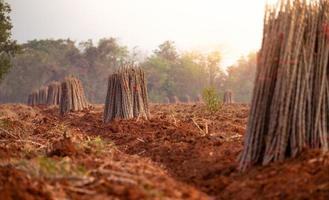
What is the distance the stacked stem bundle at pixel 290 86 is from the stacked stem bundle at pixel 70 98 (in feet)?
44.6

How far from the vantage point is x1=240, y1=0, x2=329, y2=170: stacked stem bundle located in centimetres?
573

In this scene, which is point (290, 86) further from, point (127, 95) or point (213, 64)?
point (213, 64)

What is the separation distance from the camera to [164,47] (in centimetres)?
6038

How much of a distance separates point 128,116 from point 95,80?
141ft

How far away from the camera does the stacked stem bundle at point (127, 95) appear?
42.8 feet

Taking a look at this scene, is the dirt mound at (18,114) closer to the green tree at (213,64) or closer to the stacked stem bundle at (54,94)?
the stacked stem bundle at (54,94)

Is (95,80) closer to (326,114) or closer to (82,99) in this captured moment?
(82,99)

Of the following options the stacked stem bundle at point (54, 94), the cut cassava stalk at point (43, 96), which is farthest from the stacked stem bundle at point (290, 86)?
the cut cassava stalk at point (43, 96)

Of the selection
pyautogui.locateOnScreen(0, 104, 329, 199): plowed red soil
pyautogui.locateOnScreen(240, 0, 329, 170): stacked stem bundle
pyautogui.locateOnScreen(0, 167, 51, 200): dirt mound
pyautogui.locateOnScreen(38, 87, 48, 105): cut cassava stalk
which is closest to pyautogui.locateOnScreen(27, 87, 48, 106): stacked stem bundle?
pyautogui.locateOnScreen(38, 87, 48, 105): cut cassava stalk

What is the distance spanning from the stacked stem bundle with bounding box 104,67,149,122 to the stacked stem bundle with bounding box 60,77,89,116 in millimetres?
5596

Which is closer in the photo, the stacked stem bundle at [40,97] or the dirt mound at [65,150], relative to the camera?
the dirt mound at [65,150]

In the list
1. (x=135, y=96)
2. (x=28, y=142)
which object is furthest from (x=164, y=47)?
(x=28, y=142)

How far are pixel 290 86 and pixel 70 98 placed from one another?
46.0 ft

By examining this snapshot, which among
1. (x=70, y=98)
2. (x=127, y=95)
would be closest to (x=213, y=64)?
(x=70, y=98)
